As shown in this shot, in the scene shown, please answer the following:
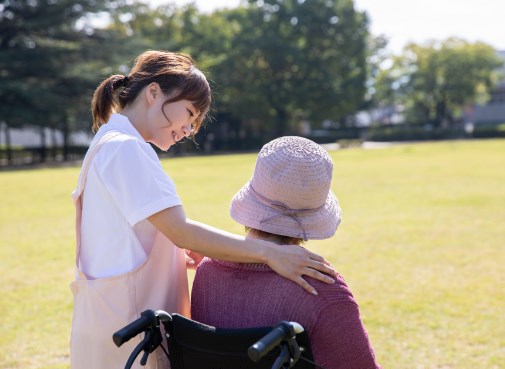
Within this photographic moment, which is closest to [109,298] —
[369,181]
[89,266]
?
[89,266]

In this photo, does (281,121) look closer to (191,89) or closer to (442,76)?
(442,76)

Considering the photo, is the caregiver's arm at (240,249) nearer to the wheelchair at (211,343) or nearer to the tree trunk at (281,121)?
the wheelchair at (211,343)

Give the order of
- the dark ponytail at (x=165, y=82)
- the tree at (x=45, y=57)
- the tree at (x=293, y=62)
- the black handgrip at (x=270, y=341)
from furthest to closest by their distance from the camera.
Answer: the tree at (x=293, y=62)
the tree at (x=45, y=57)
the dark ponytail at (x=165, y=82)
the black handgrip at (x=270, y=341)

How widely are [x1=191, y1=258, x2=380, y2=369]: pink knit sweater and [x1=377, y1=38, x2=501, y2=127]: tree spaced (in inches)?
2250

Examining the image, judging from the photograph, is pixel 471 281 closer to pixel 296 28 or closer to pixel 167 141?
pixel 167 141

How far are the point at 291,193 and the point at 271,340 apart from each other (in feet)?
1.38

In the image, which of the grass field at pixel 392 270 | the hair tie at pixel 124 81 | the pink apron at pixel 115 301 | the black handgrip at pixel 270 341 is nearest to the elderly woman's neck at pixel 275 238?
the pink apron at pixel 115 301

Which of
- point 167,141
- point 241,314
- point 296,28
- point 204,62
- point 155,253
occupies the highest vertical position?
point 296,28

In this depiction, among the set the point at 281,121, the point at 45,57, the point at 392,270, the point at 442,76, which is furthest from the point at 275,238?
the point at 442,76

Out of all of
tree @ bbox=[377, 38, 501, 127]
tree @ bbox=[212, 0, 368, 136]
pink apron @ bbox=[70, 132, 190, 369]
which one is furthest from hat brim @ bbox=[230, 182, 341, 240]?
tree @ bbox=[377, 38, 501, 127]

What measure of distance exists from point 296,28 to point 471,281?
142 feet

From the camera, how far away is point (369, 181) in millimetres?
16734

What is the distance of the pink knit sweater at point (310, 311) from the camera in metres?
1.53

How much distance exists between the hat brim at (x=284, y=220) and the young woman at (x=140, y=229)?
0.20ft
